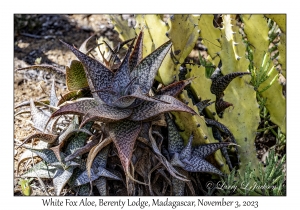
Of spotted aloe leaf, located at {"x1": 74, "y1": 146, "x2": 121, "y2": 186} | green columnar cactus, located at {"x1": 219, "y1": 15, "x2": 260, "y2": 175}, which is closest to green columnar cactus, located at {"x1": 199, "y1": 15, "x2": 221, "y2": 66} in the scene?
green columnar cactus, located at {"x1": 219, "y1": 15, "x2": 260, "y2": 175}

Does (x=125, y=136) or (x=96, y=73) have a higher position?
(x=96, y=73)

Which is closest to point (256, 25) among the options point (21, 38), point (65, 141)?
point (65, 141)

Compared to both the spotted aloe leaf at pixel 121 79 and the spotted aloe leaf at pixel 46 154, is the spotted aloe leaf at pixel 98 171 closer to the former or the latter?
the spotted aloe leaf at pixel 46 154

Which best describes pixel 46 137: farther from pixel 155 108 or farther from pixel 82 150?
pixel 155 108

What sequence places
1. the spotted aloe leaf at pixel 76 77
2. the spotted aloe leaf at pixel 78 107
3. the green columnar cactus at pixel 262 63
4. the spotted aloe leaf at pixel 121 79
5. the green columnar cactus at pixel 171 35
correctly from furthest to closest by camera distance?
the green columnar cactus at pixel 262 63 < the green columnar cactus at pixel 171 35 < the spotted aloe leaf at pixel 76 77 < the spotted aloe leaf at pixel 121 79 < the spotted aloe leaf at pixel 78 107

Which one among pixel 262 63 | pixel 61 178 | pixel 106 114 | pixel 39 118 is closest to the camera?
pixel 106 114

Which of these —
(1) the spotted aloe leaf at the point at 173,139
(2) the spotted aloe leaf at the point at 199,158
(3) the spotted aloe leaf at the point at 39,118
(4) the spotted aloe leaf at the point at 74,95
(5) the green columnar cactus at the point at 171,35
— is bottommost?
(2) the spotted aloe leaf at the point at 199,158

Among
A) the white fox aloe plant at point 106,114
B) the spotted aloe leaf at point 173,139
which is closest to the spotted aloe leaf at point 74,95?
the white fox aloe plant at point 106,114

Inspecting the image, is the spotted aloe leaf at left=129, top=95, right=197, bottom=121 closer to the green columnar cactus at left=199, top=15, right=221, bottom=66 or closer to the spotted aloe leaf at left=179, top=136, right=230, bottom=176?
the spotted aloe leaf at left=179, top=136, right=230, bottom=176

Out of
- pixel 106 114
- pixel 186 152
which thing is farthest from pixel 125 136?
pixel 186 152
